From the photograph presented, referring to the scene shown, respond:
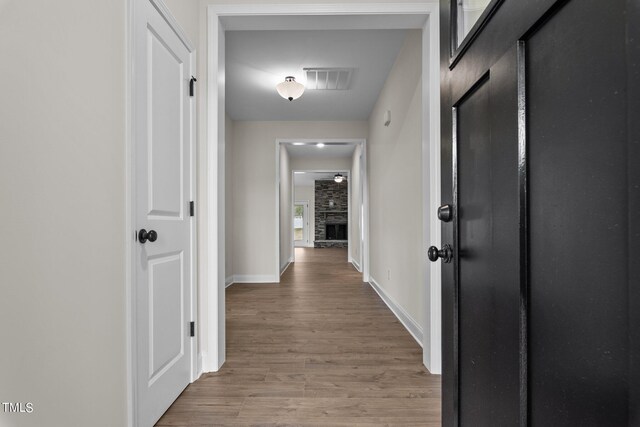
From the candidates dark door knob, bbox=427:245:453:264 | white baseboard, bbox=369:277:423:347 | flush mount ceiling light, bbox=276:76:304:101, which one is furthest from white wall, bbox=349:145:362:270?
dark door knob, bbox=427:245:453:264

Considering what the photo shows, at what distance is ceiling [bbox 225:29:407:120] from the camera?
116 inches

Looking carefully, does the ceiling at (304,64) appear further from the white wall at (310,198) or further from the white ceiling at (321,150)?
the white wall at (310,198)

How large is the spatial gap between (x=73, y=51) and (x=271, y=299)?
11.2ft

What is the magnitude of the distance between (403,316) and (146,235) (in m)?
2.34

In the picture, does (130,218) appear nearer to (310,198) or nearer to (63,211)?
(63,211)

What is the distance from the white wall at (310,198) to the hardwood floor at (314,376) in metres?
9.81

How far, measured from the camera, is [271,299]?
411cm

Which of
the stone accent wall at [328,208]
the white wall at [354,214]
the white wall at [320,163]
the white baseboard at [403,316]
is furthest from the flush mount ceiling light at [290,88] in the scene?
the stone accent wall at [328,208]

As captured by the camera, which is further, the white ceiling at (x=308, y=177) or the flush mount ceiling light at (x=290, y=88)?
the white ceiling at (x=308, y=177)

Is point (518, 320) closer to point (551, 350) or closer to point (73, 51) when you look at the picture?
point (551, 350)

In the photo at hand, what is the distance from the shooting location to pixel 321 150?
7.61 meters

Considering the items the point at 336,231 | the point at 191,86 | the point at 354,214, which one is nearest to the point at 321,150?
the point at 354,214

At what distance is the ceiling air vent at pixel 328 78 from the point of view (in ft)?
11.8

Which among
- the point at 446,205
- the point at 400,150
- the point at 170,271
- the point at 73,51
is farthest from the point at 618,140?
the point at 400,150
